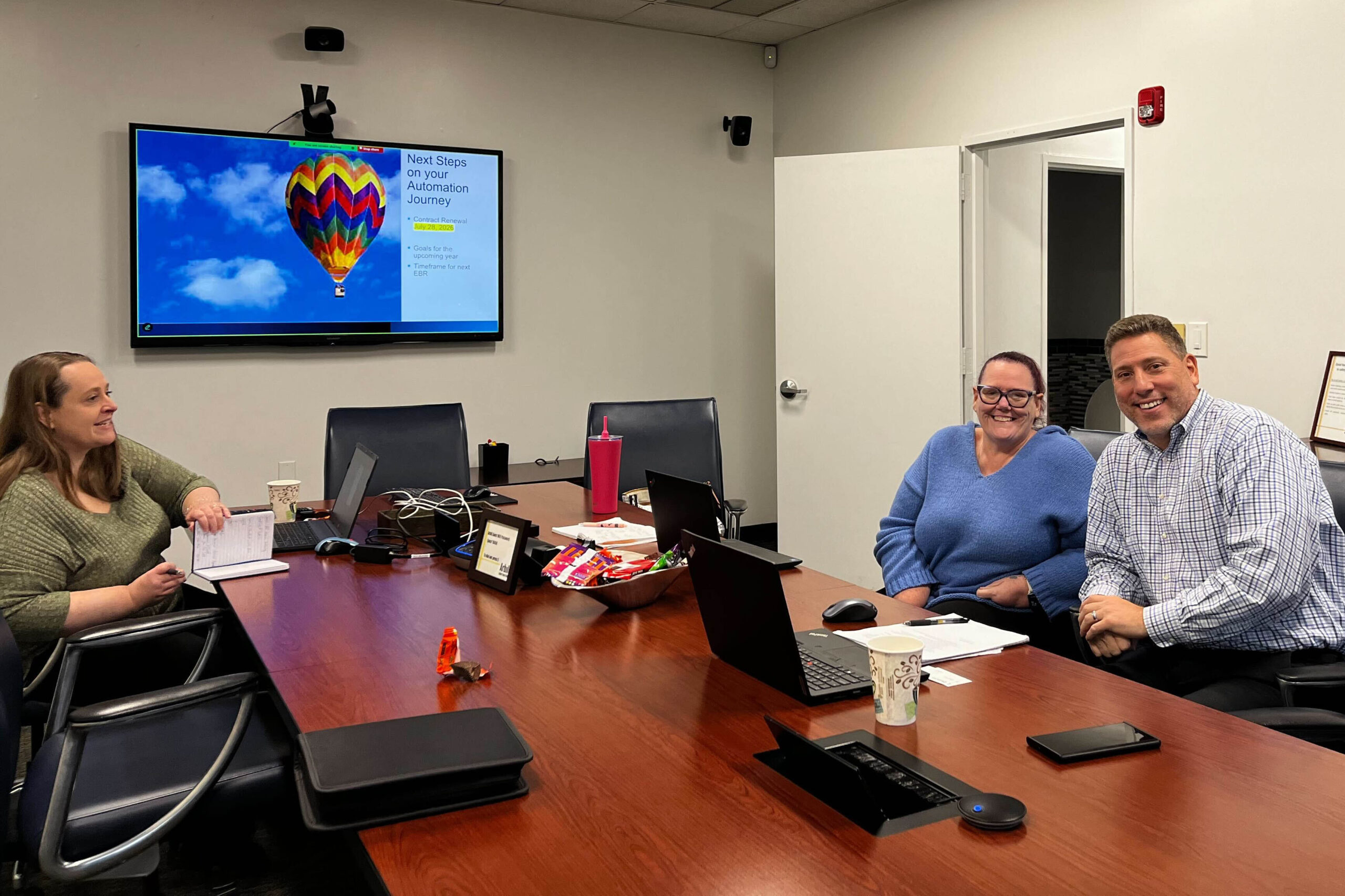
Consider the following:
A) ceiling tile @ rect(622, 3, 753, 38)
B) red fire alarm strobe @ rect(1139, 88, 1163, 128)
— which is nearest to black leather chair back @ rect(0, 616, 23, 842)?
red fire alarm strobe @ rect(1139, 88, 1163, 128)

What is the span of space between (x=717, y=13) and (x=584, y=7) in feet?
2.09

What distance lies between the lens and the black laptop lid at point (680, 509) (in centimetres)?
212

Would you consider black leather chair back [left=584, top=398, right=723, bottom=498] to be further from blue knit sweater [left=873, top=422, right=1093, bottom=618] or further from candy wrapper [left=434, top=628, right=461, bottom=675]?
candy wrapper [left=434, top=628, right=461, bottom=675]

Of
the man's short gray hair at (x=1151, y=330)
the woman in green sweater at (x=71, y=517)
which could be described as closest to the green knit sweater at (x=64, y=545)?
the woman in green sweater at (x=71, y=517)

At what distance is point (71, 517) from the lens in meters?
2.36

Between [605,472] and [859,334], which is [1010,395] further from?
[859,334]

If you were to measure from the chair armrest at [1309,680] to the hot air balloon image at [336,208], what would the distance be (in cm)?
386

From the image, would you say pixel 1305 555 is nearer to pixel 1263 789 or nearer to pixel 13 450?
pixel 1263 789

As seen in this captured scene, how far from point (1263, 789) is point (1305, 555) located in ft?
3.09

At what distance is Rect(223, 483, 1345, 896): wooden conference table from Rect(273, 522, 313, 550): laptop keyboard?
2.31 feet

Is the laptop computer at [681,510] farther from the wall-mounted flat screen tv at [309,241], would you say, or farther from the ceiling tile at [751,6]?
the ceiling tile at [751,6]

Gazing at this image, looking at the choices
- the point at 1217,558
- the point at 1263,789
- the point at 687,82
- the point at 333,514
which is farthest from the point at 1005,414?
the point at 687,82

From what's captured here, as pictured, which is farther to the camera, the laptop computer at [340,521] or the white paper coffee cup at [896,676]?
the laptop computer at [340,521]

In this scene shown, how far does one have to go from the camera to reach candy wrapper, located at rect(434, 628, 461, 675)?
1.67 meters
